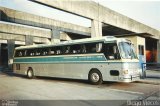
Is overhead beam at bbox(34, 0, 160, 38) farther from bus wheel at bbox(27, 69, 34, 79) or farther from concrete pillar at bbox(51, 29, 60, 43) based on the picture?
concrete pillar at bbox(51, 29, 60, 43)

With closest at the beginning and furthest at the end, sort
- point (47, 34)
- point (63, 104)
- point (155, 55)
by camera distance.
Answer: point (63, 104) → point (47, 34) → point (155, 55)

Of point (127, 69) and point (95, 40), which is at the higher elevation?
point (95, 40)

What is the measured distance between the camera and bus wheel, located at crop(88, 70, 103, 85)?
47.5ft

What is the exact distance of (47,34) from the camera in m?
40.3

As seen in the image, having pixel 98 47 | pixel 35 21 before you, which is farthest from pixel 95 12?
pixel 35 21

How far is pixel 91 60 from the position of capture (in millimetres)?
15039

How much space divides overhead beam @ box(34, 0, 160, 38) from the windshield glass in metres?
5.85

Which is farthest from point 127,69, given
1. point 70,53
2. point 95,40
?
point 70,53

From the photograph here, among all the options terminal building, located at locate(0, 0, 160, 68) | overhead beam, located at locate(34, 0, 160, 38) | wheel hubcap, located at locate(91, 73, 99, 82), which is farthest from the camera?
terminal building, located at locate(0, 0, 160, 68)

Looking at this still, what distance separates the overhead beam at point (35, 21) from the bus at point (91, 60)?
7.66 metres

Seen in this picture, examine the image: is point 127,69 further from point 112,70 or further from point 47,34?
point 47,34

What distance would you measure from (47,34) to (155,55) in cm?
1919

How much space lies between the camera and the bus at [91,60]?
44.9 ft

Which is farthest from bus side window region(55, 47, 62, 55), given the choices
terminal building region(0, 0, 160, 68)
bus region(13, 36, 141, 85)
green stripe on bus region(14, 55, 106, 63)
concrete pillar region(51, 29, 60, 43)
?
concrete pillar region(51, 29, 60, 43)
